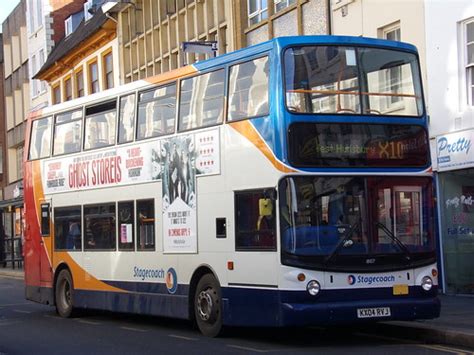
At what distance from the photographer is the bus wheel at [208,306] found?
15133 mm

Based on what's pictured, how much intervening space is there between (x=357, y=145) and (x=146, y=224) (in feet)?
15.9

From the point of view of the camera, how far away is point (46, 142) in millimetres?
21047

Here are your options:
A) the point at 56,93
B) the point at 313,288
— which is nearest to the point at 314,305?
the point at 313,288

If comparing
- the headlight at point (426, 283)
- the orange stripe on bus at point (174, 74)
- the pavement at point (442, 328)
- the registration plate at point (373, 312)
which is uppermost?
the orange stripe on bus at point (174, 74)

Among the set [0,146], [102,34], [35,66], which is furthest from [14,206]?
[0,146]

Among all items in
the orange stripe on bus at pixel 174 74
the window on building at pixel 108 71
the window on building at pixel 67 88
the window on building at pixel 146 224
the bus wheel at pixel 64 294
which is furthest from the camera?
the window on building at pixel 67 88

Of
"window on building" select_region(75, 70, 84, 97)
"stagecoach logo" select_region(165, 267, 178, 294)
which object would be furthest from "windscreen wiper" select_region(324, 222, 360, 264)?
"window on building" select_region(75, 70, 84, 97)

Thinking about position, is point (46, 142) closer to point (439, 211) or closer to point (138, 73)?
point (439, 211)

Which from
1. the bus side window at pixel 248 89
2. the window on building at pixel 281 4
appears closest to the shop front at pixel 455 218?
the bus side window at pixel 248 89

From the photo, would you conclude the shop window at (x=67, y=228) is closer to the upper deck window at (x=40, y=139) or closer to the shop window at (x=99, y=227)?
the shop window at (x=99, y=227)

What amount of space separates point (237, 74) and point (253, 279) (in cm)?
313

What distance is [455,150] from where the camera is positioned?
19594 millimetres

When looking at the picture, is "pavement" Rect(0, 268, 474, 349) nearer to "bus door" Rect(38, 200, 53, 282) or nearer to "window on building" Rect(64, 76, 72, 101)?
"bus door" Rect(38, 200, 53, 282)

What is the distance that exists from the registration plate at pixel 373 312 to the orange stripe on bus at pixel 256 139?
2.19 metres
